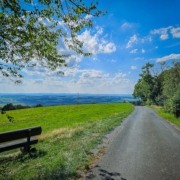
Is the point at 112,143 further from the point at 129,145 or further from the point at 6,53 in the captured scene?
the point at 6,53

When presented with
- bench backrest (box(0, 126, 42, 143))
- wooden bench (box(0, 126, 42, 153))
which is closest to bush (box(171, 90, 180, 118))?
bench backrest (box(0, 126, 42, 143))

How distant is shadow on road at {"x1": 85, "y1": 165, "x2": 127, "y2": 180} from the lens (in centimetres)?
469

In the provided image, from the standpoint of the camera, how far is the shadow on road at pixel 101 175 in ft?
15.4

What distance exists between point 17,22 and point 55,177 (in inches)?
204

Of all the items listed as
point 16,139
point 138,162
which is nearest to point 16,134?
point 16,139

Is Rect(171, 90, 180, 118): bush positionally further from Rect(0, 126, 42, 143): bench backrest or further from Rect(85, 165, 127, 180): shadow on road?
Rect(0, 126, 42, 143): bench backrest

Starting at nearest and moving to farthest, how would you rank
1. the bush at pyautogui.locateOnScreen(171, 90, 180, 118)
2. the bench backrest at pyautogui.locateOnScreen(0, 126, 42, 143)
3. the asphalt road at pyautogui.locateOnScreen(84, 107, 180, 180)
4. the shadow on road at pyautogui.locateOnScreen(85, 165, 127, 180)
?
the shadow on road at pyautogui.locateOnScreen(85, 165, 127, 180), the asphalt road at pyautogui.locateOnScreen(84, 107, 180, 180), the bench backrest at pyautogui.locateOnScreen(0, 126, 42, 143), the bush at pyautogui.locateOnScreen(171, 90, 180, 118)

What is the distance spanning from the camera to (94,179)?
4621 millimetres

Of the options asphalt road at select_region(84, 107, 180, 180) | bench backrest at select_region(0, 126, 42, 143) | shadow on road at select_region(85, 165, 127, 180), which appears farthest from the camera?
bench backrest at select_region(0, 126, 42, 143)

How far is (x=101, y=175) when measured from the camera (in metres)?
4.86

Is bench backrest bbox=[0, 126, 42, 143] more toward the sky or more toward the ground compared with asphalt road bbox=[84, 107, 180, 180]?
more toward the sky

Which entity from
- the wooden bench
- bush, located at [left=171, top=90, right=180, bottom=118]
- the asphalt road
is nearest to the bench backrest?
the wooden bench

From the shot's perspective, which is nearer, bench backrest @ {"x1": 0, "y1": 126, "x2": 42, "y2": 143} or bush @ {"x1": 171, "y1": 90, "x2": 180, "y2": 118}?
bench backrest @ {"x1": 0, "y1": 126, "x2": 42, "y2": 143}

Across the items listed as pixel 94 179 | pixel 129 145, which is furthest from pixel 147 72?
pixel 94 179
